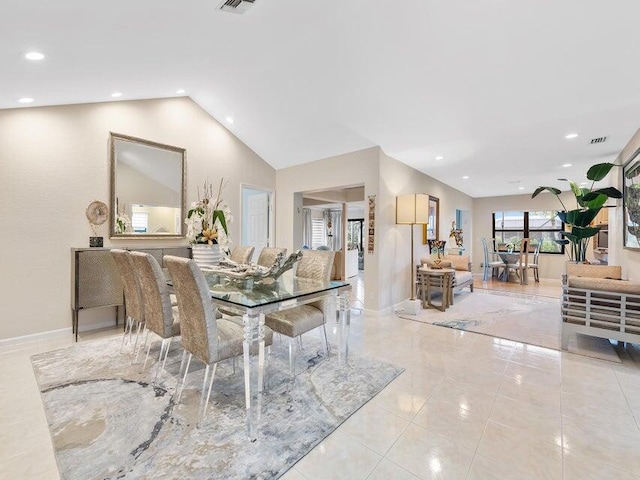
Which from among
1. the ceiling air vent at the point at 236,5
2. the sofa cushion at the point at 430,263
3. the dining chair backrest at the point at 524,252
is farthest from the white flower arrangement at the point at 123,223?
the dining chair backrest at the point at 524,252

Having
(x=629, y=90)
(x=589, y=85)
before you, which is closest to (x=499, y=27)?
(x=589, y=85)

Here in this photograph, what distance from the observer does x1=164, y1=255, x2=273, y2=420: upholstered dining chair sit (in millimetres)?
1807

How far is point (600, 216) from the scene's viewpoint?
6.66 meters

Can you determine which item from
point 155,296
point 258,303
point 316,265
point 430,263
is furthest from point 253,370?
point 430,263

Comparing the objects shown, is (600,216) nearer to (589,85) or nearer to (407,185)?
(407,185)

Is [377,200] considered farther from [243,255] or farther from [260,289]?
[260,289]

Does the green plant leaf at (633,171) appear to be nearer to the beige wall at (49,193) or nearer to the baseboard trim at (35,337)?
the beige wall at (49,193)

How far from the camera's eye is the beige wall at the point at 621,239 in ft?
11.7

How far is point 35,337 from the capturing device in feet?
11.2

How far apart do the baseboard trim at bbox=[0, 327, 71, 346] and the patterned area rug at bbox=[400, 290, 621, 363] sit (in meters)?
4.39

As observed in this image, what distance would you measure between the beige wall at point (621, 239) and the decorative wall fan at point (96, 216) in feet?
20.9

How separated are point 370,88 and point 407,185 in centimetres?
228

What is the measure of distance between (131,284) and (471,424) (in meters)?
2.92

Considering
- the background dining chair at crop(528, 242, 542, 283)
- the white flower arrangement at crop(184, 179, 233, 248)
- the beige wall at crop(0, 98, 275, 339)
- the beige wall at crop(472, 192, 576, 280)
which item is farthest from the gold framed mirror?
the beige wall at crop(0, 98, 275, 339)
